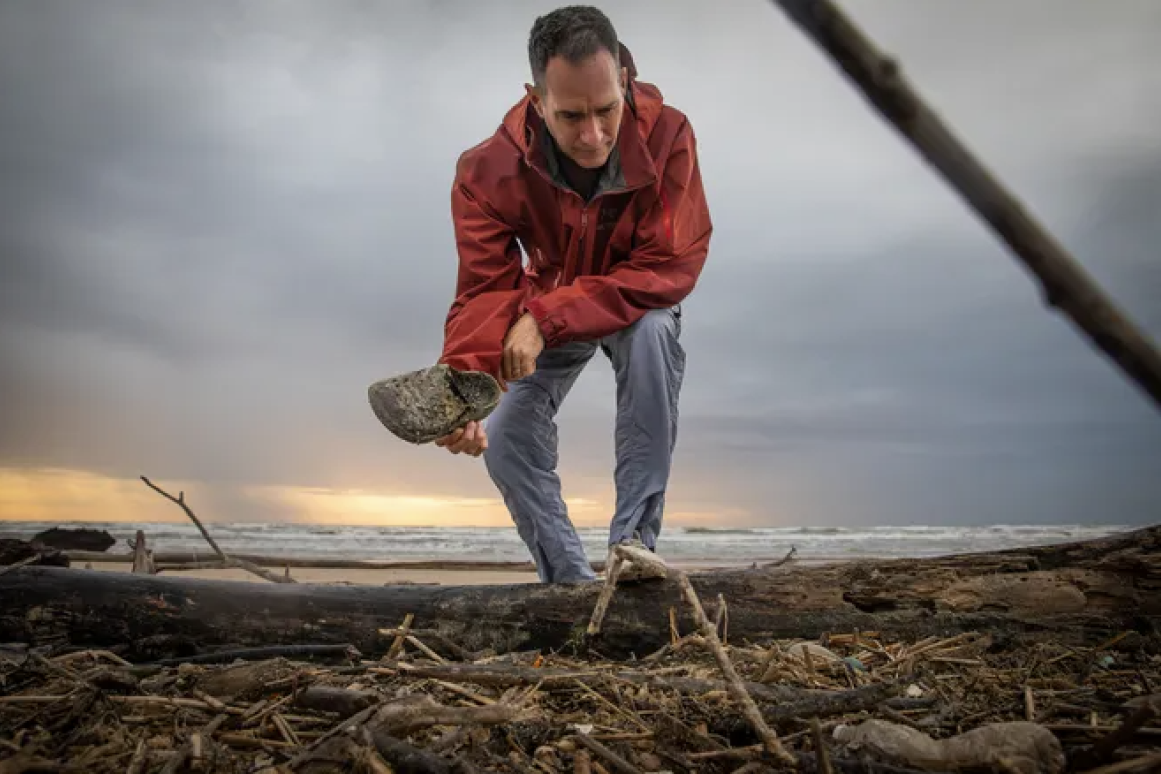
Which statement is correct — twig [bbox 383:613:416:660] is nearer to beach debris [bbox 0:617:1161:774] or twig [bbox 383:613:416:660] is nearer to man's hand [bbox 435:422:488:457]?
beach debris [bbox 0:617:1161:774]

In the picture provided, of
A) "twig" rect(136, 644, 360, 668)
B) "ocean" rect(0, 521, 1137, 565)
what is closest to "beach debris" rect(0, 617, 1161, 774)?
"twig" rect(136, 644, 360, 668)

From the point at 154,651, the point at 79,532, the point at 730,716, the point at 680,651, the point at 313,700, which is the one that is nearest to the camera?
the point at 730,716

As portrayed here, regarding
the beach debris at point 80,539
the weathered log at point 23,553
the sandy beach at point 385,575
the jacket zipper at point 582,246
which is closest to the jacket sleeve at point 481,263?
the jacket zipper at point 582,246

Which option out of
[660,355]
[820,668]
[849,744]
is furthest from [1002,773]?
[660,355]

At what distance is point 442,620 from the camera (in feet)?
8.40

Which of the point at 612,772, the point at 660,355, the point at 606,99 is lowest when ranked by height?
the point at 612,772

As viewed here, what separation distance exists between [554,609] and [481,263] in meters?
1.70

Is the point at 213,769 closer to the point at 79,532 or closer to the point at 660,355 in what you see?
the point at 660,355

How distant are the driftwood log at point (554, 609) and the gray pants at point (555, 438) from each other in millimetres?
627

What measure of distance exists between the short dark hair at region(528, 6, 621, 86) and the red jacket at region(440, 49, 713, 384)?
315 millimetres

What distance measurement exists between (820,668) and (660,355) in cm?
157

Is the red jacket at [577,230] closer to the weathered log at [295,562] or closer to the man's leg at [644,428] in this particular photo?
the man's leg at [644,428]

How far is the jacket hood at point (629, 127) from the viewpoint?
128 inches

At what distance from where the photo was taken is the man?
299 cm
